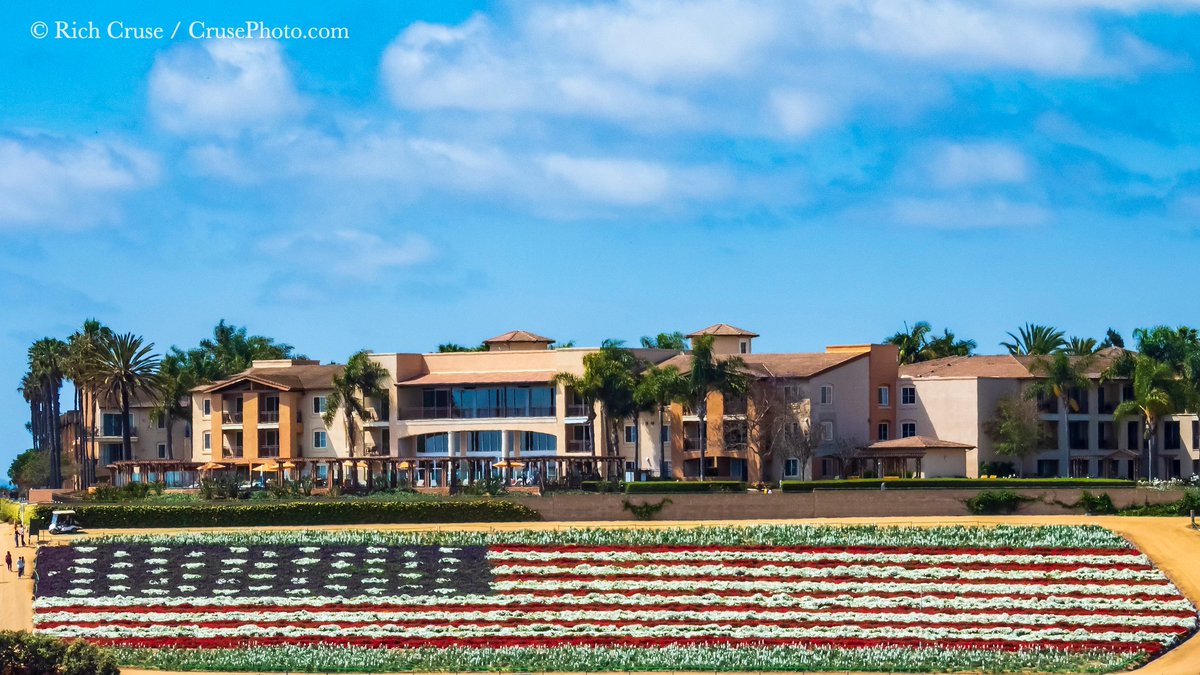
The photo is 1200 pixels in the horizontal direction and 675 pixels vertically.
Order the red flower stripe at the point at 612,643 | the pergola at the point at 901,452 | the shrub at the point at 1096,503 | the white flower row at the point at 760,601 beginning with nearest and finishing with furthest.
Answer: the red flower stripe at the point at 612,643 → the white flower row at the point at 760,601 → the shrub at the point at 1096,503 → the pergola at the point at 901,452

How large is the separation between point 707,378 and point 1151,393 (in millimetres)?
21376

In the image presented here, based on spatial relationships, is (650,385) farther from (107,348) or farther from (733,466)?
(107,348)

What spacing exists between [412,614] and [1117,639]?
20110 mm

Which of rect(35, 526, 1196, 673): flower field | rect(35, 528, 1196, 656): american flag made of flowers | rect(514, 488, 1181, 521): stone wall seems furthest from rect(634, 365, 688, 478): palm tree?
rect(35, 528, 1196, 656): american flag made of flowers

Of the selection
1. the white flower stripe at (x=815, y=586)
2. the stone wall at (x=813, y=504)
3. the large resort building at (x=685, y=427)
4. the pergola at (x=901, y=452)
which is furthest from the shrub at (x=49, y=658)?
the pergola at (x=901, y=452)

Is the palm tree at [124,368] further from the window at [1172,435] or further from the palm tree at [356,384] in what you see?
the window at [1172,435]

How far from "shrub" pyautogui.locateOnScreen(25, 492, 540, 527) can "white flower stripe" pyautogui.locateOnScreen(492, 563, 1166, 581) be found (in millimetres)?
13884

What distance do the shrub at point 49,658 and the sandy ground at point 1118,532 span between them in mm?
4720

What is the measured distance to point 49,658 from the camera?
4653cm

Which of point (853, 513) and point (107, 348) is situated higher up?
point (107, 348)

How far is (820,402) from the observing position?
3686 inches

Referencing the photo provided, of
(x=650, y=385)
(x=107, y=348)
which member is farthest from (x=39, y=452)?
(x=650, y=385)

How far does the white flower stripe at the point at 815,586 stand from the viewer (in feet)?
191

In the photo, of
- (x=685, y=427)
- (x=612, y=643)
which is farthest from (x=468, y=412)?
(x=612, y=643)
